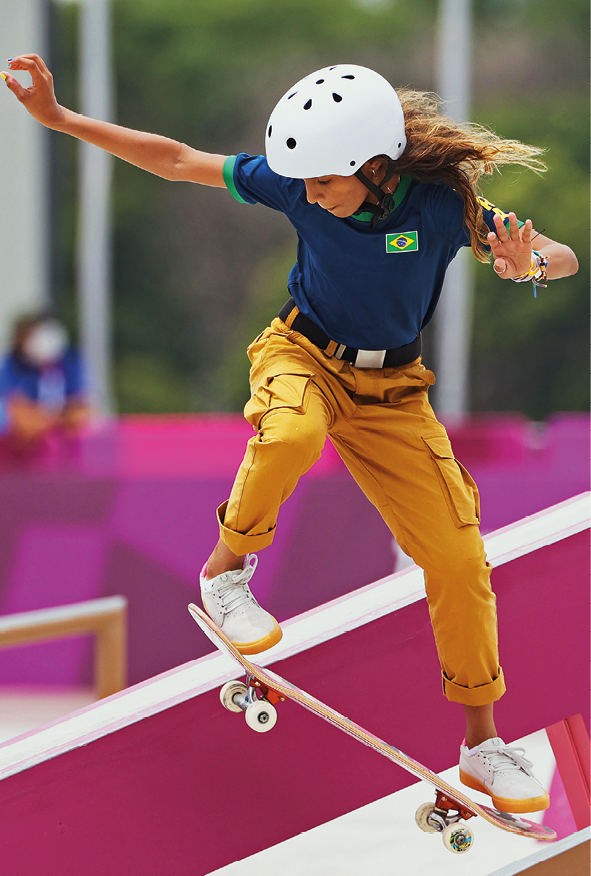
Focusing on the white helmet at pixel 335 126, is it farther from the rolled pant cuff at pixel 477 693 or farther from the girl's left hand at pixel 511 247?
the rolled pant cuff at pixel 477 693

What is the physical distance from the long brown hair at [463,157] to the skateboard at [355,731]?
1.23 metres

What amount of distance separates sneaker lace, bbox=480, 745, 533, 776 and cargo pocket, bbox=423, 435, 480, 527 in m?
0.64

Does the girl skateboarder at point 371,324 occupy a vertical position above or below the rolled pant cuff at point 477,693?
above

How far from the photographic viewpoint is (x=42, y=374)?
7.41m

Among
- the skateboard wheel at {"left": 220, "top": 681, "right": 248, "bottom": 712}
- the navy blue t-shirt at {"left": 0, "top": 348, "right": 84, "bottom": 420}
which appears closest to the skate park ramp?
the skateboard wheel at {"left": 220, "top": 681, "right": 248, "bottom": 712}

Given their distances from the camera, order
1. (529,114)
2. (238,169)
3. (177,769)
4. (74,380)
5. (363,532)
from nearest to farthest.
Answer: (238,169), (177,769), (363,532), (74,380), (529,114)

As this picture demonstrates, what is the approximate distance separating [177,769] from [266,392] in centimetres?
121

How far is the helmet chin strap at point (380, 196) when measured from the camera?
2445 mm

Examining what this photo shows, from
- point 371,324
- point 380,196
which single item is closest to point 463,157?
point 380,196

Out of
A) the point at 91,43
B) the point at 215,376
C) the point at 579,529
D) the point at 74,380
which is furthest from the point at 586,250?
the point at 579,529

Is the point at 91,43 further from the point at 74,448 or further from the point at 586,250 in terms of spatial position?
the point at 586,250

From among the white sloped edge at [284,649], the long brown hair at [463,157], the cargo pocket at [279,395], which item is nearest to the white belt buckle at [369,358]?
the cargo pocket at [279,395]

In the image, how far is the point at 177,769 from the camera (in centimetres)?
289

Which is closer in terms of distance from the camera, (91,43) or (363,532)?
(363,532)
